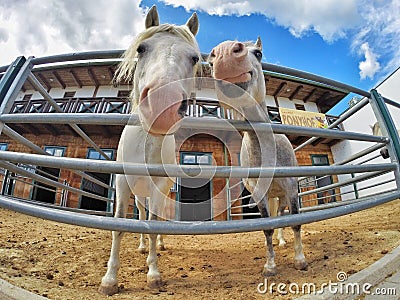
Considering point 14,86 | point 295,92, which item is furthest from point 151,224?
point 295,92

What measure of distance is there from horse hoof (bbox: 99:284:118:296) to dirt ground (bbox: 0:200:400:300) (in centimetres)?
4

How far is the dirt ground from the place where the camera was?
140cm

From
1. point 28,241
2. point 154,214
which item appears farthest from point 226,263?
point 28,241

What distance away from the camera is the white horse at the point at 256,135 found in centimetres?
154

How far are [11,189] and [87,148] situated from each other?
10.00 feet

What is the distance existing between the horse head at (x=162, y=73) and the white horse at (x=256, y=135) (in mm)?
227

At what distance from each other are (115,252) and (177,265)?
2.20 ft

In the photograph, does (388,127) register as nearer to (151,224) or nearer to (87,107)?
(151,224)

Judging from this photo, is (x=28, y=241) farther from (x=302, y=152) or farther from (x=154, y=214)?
(x=302, y=152)

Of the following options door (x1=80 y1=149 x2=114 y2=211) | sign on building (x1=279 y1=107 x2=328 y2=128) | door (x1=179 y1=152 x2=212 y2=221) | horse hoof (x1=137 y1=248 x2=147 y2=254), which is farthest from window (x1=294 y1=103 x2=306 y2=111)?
horse hoof (x1=137 y1=248 x2=147 y2=254)

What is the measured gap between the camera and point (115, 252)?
1.69m

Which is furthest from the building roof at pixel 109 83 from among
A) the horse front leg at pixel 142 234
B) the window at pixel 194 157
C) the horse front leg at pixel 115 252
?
the horse front leg at pixel 115 252

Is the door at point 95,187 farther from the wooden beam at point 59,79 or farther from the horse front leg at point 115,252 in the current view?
the horse front leg at point 115,252

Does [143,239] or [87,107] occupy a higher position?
[87,107]
